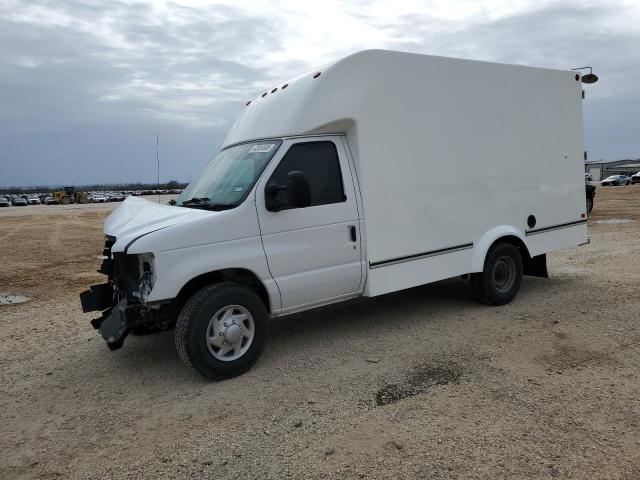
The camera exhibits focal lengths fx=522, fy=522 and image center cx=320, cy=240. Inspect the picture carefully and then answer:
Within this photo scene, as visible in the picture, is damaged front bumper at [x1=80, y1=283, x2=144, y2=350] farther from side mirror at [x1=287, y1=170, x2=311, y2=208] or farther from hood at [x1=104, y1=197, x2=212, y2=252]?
side mirror at [x1=287, y1=170, x2=311, y2=208]

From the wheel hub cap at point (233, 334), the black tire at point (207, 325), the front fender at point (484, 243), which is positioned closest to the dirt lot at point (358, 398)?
the black tire at point (207, 325)

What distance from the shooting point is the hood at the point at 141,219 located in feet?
15.1

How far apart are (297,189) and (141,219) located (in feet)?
5.35

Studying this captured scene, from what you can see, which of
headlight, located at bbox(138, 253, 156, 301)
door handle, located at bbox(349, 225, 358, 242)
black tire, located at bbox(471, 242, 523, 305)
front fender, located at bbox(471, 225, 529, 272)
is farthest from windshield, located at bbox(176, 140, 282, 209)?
black tire, located at bbox(471, 242, 523, 305)

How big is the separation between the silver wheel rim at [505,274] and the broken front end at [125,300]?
4190 millimetres

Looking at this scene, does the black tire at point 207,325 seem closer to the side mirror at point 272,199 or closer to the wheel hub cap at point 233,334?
the wheel hub cap at point 233,334

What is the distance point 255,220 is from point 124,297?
1.49m

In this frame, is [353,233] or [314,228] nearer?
[314,228]

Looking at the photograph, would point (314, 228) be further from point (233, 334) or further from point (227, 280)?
point (233, 334)

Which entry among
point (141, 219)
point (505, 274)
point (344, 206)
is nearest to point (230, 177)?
point (141, 219)

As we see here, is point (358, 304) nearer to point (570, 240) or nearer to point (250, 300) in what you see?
point (250, 300)

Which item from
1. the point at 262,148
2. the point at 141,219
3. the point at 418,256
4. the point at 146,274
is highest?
the point at 262,148

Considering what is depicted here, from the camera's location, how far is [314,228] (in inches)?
204

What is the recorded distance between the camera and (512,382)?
4.39 metres
